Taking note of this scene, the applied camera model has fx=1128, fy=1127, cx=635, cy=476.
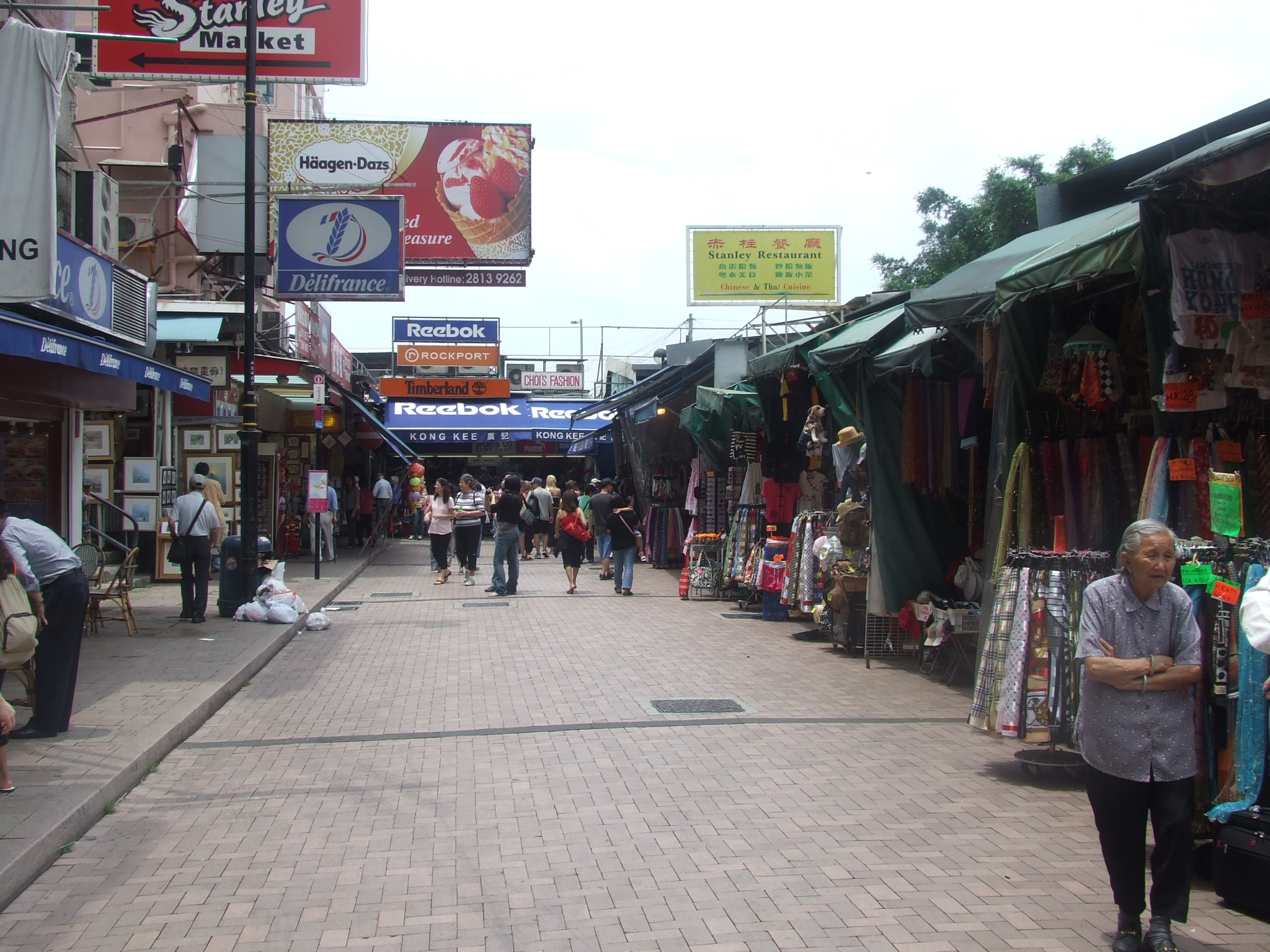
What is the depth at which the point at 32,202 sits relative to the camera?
616 cm

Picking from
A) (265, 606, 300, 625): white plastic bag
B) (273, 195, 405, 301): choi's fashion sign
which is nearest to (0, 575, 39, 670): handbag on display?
(265, 606, 300, 625): white plastic bag

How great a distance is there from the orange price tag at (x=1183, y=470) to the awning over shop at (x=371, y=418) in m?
20.7

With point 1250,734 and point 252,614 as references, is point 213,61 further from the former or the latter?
point 1250,734

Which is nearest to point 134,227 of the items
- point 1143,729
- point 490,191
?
point 490,191

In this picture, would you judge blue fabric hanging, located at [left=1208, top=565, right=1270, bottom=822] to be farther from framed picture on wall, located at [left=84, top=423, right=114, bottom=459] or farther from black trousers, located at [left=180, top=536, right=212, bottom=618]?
framed picture on wall, located at [left=84, top=423, right=114, bottom=459]

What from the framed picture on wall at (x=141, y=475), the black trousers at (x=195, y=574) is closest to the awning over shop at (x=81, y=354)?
the black trousers at (x=195, y=574)

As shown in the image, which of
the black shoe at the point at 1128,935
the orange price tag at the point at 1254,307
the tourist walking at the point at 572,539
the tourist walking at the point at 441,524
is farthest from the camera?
the tourist walking at the point at 441,524

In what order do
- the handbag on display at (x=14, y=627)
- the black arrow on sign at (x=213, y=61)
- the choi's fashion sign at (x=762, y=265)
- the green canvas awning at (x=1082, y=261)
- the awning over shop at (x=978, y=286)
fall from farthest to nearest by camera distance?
the choi's fashion sign at (x=762, y=265) → the black arrow on sign at (x=213, y=61) → the awning over shop at (x=978, y=286) → the handbag on display at (x=14, y=627) → the green canvas awning at (x=1082, y=261)

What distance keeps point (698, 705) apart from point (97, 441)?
37.5 ft

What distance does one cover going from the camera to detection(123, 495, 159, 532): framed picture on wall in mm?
17047

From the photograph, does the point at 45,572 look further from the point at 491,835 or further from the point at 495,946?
the point at 495,946

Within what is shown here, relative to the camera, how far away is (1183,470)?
18.4 feet

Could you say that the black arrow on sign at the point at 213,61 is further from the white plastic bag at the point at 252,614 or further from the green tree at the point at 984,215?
the green tree at the point at 984,215

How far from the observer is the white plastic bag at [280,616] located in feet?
44.0
